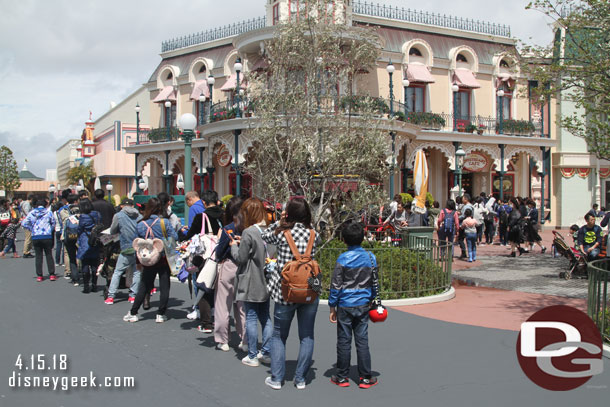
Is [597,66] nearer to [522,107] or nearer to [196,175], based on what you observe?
[522,107]

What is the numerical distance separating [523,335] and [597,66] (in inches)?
242

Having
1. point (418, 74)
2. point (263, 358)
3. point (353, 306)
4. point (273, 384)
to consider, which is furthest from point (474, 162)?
point (273, 384)

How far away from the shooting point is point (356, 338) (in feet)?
15.8

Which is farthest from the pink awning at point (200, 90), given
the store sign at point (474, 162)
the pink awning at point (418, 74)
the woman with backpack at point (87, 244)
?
the woman with backpack at point (87, 244)

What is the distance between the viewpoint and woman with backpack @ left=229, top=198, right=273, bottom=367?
517 cm

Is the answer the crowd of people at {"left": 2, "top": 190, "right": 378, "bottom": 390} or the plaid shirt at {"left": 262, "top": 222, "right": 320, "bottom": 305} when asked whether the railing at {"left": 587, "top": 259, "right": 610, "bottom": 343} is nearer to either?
the crowd of people at {"left": 2, "top": 190, "right": 378, "bottom": 390}

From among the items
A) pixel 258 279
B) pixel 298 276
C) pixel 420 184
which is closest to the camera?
pixel 298 276

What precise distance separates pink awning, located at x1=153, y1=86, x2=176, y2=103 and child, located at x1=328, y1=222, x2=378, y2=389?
1003 inches

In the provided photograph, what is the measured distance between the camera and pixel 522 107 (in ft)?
88.8

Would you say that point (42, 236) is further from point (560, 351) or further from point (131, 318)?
point (560, 351)

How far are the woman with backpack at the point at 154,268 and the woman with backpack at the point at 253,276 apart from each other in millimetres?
2119

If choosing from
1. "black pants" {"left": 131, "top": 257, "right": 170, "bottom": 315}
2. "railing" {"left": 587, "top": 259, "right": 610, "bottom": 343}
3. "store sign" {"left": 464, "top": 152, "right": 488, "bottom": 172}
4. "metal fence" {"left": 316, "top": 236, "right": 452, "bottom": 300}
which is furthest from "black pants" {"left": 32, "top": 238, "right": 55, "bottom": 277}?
"store sign" {"left": 464, "top": 152, "right": 488, "bottom": 172}

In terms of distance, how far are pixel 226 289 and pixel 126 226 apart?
2822 mm

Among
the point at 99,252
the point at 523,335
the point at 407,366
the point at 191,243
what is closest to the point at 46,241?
the point at 99,252
